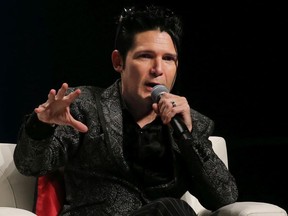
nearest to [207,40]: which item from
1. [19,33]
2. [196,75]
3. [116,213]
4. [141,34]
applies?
[196,75]

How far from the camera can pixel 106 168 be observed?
1725 mm

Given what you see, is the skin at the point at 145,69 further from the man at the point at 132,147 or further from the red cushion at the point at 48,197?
the red cushion at the point at 48,197

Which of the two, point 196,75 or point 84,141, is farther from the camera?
point 196,75

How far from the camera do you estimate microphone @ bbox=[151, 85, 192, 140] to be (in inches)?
56.7

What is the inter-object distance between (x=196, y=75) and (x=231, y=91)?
0.64 feet

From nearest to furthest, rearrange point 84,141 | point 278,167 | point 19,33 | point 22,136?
1. point 22,136
2. point 84,141
3. point 19,33
4. point 278,167

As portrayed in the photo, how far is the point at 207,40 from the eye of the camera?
295cm

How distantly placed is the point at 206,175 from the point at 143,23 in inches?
19.8

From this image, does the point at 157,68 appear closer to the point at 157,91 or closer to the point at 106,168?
the point at 157,91

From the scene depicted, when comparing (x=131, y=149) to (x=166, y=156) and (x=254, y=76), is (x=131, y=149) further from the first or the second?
(x=254, y=76)

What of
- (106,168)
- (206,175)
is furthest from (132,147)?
(206,175)

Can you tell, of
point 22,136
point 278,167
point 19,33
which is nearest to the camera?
point 22,136

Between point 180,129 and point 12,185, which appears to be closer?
point 180,129

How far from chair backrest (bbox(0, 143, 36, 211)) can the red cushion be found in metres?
0.09
